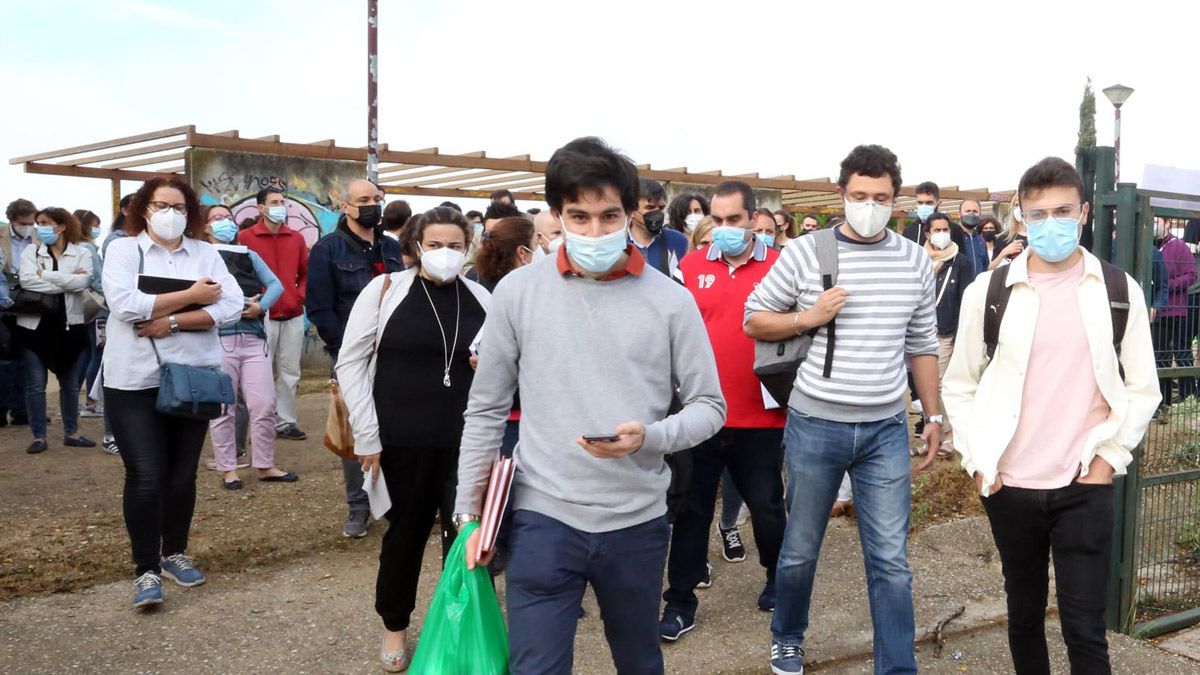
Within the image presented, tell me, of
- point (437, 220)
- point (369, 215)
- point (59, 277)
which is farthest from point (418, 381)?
point (59, 277)

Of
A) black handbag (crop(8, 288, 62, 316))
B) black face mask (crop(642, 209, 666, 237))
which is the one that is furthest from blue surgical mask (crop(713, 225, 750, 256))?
black handbag (crop(8, 288, 62, 316))

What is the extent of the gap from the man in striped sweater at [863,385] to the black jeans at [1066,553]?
0.43 metres

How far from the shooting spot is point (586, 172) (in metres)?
2.70

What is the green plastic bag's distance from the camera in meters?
2.73

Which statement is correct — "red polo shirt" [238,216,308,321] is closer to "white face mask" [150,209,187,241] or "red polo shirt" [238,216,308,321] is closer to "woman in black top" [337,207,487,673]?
"white face mask" [150,209,187,241]

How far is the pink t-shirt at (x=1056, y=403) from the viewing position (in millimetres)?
3369

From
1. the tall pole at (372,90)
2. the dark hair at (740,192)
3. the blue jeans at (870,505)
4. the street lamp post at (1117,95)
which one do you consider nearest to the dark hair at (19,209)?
the tall pole at (372,90)

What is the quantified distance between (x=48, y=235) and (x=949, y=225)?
7.50 m

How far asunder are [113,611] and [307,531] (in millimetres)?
1469

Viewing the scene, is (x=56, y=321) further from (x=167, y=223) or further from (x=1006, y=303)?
(x=1006, y=303)

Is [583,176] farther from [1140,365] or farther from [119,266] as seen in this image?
[119,266]

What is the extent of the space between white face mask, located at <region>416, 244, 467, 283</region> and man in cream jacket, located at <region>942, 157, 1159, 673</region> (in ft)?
6.63

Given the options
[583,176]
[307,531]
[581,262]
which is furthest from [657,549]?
[307,531]

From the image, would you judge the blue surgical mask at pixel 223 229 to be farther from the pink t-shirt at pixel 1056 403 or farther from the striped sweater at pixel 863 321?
the pink t-shirt at pixel 1056 403
